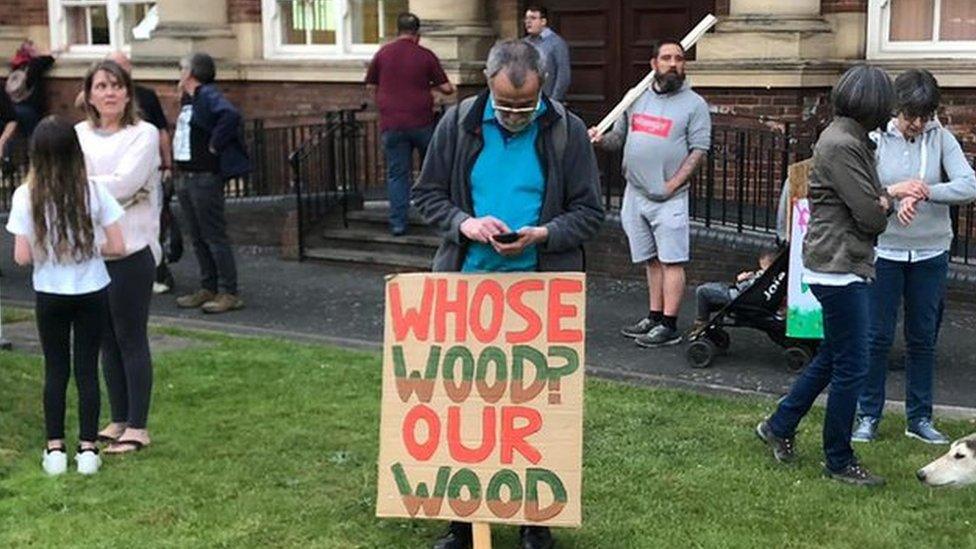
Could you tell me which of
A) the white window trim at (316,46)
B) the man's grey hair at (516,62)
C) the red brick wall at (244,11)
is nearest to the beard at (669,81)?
the man's grey hair at (516,62)

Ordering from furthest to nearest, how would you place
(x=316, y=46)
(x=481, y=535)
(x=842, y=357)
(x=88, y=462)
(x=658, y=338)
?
1. (x=316, y=46)
2. (x=658, y=338)
3. (x=88, y=462)
4. (x=842, y=357)
5. (x=481, y=535)

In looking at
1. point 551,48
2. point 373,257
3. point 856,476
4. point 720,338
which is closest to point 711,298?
point 720,338

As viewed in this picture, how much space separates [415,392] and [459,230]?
62 centimetres

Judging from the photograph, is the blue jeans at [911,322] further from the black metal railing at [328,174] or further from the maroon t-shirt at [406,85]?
the black metal railing at [328,174]

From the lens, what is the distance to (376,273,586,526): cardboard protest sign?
14.7 ft

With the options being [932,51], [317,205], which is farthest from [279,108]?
[932,51]

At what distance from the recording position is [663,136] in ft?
26.8

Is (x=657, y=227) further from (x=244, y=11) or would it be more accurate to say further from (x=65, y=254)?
(x=244, y=11)

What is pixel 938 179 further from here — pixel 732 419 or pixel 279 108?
pixel 279 108

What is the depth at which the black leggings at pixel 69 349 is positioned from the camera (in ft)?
18.5

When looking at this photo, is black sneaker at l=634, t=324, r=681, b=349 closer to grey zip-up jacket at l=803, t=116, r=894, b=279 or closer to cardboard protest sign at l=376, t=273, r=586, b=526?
grey zip-up jacket at l=803, t=116, r=894, b=279

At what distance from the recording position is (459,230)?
14.9 feet

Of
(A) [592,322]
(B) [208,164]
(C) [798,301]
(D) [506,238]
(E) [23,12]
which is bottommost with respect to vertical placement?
(A) [592,322]

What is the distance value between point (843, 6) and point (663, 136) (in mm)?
4049
